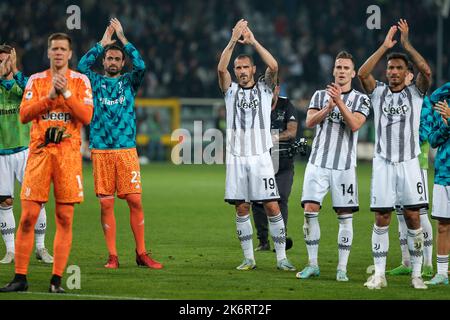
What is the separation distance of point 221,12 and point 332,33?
4183 mm

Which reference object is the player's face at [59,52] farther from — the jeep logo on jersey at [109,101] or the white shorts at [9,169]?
the white shorts at [9,169]

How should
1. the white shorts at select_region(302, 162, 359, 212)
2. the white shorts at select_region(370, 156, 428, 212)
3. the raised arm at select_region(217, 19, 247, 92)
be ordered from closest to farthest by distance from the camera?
the white shorts at select_region(370, 156, 428, 212), the white shorts at select_region(302, 162, 359, 212), the raised arm at select_region(217, 19, 247, 92)

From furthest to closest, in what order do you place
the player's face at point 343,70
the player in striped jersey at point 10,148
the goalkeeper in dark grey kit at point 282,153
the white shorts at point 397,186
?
the goalkeeper in dark grey kit at point 282,153, the player in striped jersey at point 10,148, the player's face at point 343,70, the white shorts at point 397,186

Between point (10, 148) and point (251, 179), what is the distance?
3.02 m

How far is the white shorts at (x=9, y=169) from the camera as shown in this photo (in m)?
12.5

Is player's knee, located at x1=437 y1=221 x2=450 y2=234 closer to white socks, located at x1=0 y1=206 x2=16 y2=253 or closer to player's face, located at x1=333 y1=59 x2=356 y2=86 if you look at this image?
player's face, located at x1=333 y1=59 x2=356 y2=86

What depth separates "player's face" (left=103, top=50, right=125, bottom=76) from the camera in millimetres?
12156

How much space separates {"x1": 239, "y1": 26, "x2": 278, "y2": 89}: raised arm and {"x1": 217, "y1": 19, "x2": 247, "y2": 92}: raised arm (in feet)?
0.24

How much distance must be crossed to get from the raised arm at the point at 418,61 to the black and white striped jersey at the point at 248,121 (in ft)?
6.61

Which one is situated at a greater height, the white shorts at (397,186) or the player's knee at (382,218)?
the white shorts at (397,186)

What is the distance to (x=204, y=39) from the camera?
36.5 metres

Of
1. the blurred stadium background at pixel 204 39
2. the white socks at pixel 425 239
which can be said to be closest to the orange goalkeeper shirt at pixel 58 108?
the white socks at pixel 425 239

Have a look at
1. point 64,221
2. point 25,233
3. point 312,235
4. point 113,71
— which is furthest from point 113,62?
point 312,235

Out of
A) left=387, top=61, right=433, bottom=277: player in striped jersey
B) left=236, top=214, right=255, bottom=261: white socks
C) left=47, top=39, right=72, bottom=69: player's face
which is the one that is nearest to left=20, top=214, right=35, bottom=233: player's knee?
left=47, top=39, right=72, bottom=69: player's face
